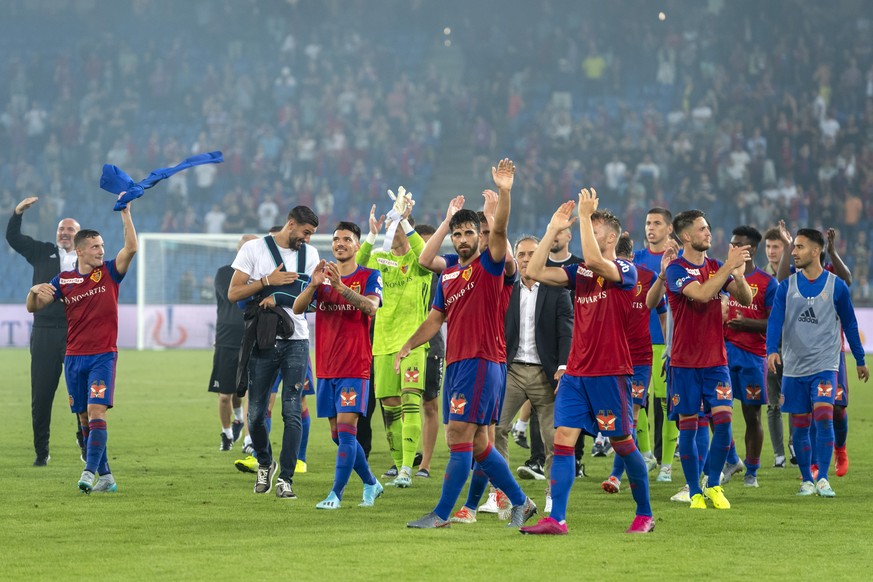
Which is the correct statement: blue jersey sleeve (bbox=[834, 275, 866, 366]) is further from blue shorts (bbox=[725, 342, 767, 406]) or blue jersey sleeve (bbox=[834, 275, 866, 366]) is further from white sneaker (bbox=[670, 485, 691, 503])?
white sneaker (bbox=[670, 485, 691, 503])

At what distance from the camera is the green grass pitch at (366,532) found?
20.3 feet

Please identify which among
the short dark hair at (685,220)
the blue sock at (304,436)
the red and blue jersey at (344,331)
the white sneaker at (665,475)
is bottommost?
the white sneaker at (665,475)

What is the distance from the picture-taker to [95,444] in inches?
360

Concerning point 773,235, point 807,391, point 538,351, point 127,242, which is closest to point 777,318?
point 807,391

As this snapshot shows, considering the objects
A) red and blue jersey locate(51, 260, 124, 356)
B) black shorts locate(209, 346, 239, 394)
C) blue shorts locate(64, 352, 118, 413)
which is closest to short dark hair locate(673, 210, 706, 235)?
red and blue jersey locate(51, 260, 124, 356)

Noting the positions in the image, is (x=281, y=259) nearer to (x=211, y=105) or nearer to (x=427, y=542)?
(x=427, y=542)

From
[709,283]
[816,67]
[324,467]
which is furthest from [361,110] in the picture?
[709,283]

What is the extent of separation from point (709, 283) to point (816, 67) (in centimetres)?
2831

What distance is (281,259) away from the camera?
9141 mm

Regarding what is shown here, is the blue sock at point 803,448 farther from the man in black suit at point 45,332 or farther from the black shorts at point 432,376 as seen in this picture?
the man in black suit at point 45,332

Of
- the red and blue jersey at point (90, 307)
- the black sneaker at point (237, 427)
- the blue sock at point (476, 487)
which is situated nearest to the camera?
the blue sock at point (476, 487)

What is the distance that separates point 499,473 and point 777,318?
3225 mm

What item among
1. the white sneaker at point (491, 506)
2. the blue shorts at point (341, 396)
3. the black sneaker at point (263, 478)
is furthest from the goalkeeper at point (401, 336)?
the white sneaker at point (491, 506)

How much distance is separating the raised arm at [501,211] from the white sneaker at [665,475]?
3524 mm
